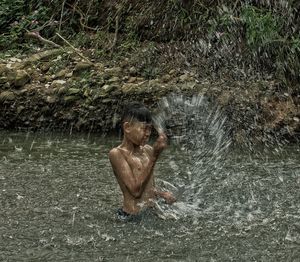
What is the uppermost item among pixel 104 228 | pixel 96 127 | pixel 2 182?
pixel 104 228

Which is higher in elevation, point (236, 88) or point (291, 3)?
point (291, 3)

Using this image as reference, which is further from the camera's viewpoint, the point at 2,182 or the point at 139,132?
the point at 2,182

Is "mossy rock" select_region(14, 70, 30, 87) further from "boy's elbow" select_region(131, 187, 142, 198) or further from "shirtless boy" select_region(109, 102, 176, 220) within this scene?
"boy's elbow" select_region(131, 187, 142, 198)

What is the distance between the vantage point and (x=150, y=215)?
15.4ft

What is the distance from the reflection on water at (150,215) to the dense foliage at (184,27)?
5.38ft

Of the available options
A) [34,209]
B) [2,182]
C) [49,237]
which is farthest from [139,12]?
[49,237]

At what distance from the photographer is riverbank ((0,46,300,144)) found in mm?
7750

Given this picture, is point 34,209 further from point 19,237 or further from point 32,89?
point 32,89

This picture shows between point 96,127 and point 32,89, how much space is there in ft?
3.87

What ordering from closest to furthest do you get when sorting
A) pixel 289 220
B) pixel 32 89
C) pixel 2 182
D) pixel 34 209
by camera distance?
pixel 289 220
pixel 34 209
pixel 2 182
pixel 32 89

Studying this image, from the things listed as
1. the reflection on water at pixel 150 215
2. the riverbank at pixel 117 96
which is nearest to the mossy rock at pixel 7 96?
the riverbank at pixel 117 96

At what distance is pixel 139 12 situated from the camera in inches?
397

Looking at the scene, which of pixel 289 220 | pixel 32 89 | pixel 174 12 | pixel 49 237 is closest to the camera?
pixel 49 237

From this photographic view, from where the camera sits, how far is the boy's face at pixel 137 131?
460cm
